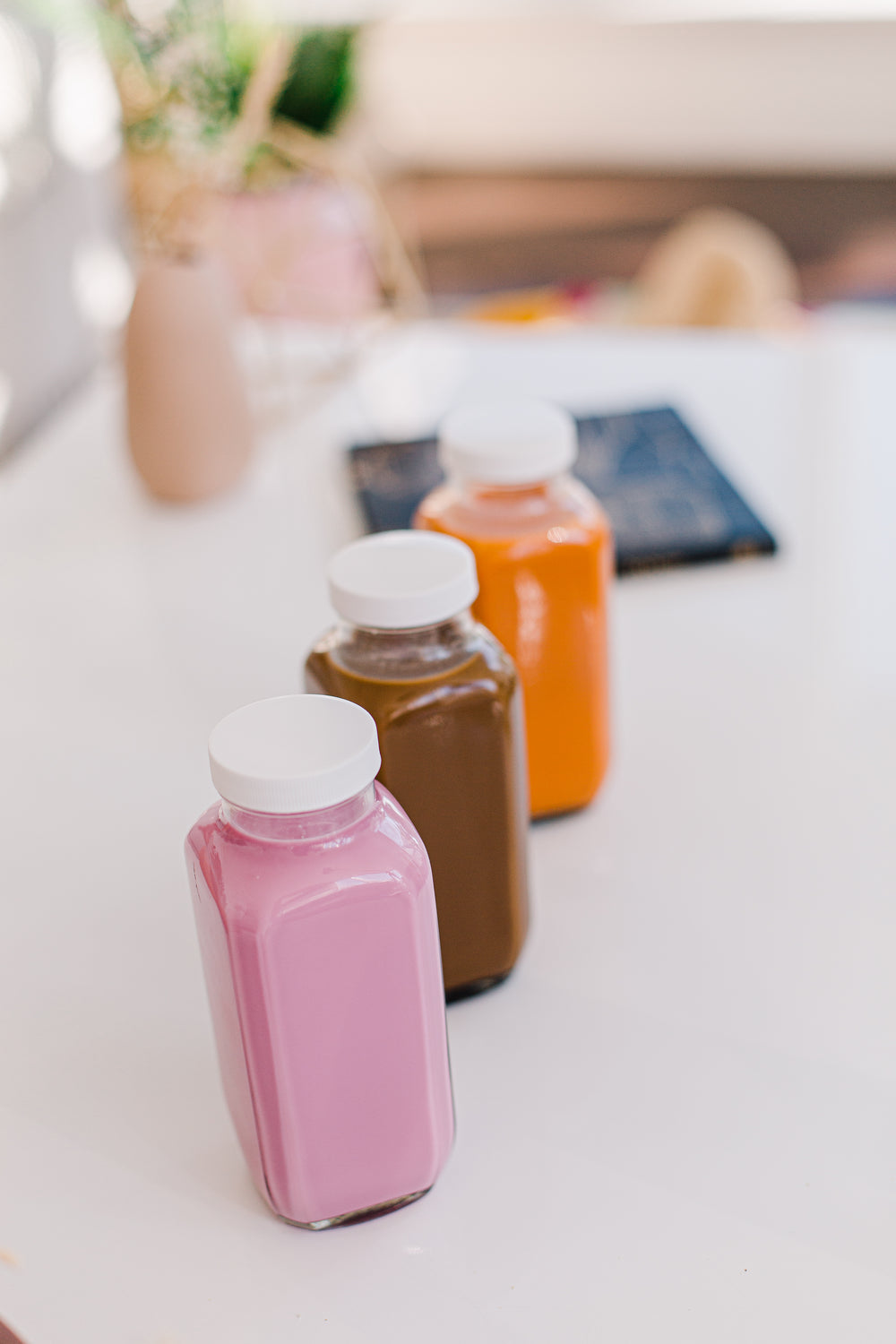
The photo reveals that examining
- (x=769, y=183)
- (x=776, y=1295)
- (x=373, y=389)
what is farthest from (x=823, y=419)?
(x=769, y=183)

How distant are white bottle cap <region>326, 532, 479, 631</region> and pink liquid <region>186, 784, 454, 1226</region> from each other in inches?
3.1

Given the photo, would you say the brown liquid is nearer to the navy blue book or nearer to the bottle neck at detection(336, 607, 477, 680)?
the bottle neck at detection(336, 607, 477, 680)

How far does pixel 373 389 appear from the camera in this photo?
1269 millimetres

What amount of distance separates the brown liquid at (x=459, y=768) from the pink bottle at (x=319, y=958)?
56mm

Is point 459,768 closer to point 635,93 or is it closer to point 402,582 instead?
point 402,582

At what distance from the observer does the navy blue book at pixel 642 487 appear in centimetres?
93

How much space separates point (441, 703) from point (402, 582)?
0.17ft

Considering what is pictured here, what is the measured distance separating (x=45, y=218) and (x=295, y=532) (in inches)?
18.4

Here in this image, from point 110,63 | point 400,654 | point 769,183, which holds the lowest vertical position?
point 769,183

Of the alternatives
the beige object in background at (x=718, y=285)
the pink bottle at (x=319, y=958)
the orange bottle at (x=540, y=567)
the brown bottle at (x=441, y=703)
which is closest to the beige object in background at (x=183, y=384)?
the orange bottle at (x=540, y=567)

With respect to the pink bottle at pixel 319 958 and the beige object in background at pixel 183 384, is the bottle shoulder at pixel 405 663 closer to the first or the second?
the pink bottle at pixel 319 958

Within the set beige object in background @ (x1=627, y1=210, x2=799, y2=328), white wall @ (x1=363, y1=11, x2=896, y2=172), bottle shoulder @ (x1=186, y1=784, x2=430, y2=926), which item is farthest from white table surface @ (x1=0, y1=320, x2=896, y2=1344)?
white wall @ (x1=363, y1=11, x2=896, y2=172)

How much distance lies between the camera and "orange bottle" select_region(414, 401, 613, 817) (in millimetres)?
621

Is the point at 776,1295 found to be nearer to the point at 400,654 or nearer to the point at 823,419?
the point at 400,654
